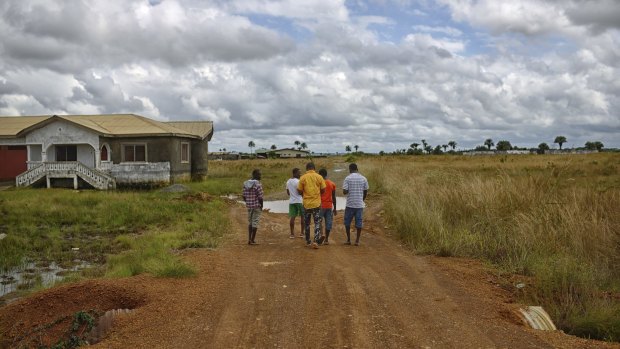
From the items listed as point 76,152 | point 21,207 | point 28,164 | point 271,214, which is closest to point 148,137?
point 76,152

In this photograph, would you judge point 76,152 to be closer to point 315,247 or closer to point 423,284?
point 315,247

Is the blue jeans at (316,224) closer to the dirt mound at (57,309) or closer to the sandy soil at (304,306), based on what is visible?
the sandy soil at (304,306)

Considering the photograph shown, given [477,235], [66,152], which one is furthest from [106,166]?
[477,235]

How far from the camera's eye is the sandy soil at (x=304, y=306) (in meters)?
5.68

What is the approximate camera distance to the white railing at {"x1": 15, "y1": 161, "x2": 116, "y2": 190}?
87.8ft

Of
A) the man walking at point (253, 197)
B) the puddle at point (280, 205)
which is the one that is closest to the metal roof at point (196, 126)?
the puddle at point (280, 205)

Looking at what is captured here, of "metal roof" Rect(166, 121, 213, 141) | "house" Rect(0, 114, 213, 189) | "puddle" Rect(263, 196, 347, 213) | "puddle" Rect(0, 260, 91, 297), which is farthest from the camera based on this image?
"metal roof" Rect(166, 121, 213, 141)

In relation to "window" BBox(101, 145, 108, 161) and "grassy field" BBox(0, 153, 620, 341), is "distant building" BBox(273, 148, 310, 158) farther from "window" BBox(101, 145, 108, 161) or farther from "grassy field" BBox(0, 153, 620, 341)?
"grassy field" BBox(0, 153, 620, 341)

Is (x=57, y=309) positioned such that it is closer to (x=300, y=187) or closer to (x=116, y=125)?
(x=300, y=187)

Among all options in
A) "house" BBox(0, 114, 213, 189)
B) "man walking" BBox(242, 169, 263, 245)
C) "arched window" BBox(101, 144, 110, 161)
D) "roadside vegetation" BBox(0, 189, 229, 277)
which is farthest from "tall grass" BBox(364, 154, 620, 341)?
"arched window" BBox(101, 144, 110, 161)

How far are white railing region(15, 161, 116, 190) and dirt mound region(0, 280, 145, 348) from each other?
20313 millimetres

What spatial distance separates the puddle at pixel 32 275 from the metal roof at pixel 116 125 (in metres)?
17.3

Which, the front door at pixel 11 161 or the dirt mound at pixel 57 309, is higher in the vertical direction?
the front door at pixel 11 161

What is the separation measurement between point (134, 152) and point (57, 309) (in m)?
22.3
